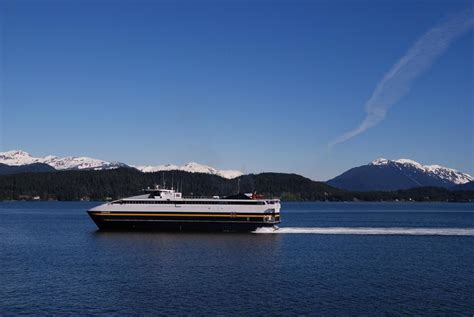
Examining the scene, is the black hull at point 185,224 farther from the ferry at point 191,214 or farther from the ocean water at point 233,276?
the ocean water at point 233,276

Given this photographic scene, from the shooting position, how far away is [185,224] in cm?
8875

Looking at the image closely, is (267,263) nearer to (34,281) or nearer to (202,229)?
(34,281)

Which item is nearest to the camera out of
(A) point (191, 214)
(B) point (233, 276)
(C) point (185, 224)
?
(B) point (233, 276)

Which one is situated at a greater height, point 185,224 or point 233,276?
point 185,224

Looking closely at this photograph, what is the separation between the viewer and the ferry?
290 feet

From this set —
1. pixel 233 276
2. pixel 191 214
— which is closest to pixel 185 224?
pixel 191 214

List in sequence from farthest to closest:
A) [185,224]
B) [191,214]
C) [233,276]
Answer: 1. [185,224]
2. [191,214]
3. [233,276]

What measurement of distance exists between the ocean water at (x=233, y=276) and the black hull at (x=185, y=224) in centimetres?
340

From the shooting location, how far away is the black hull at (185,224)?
88.3 meters

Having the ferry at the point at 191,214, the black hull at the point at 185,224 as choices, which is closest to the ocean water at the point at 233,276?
the black hull at the point at 185,224

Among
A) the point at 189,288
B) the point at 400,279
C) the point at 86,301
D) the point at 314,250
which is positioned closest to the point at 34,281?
the point at 86,301

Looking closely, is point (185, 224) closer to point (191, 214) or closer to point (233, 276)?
point (191, 214)

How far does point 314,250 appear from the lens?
70562 millimetres

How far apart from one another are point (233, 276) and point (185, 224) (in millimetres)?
39521
